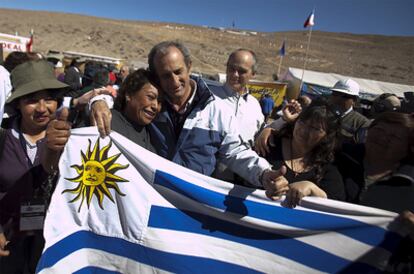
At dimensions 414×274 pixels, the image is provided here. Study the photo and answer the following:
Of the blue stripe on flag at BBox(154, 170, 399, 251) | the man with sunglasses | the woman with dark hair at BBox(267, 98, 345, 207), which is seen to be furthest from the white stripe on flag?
the man with sunglasses

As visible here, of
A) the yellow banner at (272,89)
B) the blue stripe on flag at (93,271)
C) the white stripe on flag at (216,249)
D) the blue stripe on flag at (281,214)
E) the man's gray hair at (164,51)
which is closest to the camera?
the blue stripe on flag at (281,214)

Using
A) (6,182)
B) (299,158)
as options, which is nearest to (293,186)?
(299,158)

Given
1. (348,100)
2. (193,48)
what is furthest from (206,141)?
(193,48)

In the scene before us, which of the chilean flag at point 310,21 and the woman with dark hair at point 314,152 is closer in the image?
the woman with dark hair at point 314,152

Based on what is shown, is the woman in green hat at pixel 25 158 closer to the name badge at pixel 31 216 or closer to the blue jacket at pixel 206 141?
the name badge at pixel 31 216

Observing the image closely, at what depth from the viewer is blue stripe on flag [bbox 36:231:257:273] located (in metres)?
2.13

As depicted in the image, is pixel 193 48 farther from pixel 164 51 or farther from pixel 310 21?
pixel 164 51

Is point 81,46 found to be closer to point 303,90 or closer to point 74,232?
point 303,90

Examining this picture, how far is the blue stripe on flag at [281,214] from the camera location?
1.94m

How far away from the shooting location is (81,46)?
134ft

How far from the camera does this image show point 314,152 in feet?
7.82

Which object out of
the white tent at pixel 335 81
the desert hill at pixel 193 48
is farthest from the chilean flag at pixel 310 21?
the desert hill at pixel 193 48

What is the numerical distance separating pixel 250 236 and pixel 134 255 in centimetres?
76

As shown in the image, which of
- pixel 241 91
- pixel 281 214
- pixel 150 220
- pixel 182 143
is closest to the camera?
pixel 281 214
